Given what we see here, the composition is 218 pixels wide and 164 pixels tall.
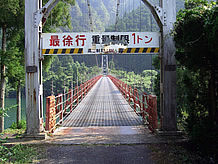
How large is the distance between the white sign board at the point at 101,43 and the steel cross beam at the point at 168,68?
8.9 inches

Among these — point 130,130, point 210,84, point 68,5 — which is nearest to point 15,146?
point 130,130

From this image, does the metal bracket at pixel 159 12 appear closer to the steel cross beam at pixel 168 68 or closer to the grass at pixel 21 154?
the steel cross beam at pixel 168 68

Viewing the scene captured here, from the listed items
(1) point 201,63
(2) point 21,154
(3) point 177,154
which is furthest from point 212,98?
(2) point 21,154

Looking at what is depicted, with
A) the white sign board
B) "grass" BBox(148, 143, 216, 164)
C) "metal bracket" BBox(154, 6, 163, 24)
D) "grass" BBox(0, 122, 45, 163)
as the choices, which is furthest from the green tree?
"grass" BBox(0, 122, 45, 163)

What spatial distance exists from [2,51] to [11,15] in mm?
1492

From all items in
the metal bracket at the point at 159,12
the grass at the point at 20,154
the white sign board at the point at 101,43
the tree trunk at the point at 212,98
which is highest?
the metal bracket at the point at 159,12

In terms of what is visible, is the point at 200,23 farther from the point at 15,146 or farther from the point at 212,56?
the point at 15,146

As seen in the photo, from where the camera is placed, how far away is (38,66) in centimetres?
458

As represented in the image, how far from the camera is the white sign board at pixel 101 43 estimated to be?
15.4 ft

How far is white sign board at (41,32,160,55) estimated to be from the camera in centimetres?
470

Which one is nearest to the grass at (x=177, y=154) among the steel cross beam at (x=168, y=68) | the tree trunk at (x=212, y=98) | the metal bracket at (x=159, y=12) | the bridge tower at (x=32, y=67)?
the tree trunk at (x=212, y=98)

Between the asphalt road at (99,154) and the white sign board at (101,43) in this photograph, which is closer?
the asphalt road at (99,154)

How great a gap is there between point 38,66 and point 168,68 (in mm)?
2289

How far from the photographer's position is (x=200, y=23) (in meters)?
3.42
